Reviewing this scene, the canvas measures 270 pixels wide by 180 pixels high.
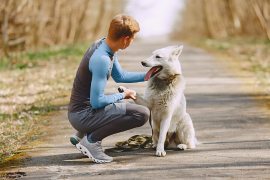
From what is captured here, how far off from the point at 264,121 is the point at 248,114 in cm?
58

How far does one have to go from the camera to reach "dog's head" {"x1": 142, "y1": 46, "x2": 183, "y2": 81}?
4.25m

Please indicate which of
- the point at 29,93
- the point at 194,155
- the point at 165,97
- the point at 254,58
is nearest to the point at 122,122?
the point at 165,97

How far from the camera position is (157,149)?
14.3ft

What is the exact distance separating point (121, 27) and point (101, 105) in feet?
3.09

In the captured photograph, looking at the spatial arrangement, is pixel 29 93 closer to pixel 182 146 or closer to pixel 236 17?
pixel 182 146

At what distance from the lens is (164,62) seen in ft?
14.0

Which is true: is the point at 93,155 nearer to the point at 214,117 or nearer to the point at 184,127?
the point at 184,127

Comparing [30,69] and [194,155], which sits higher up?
[30,69]

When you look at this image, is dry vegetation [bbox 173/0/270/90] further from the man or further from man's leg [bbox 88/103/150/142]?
the man

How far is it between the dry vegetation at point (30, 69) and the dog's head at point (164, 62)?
219cm

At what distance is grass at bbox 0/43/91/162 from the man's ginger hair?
2.09 meters

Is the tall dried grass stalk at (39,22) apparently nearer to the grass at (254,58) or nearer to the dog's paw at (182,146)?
the grass at (254,58)

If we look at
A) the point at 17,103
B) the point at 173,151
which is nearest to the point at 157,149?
the point at 173,151

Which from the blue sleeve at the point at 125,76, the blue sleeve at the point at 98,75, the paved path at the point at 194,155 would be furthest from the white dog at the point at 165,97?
the blue sleeve at the point at 98,75
